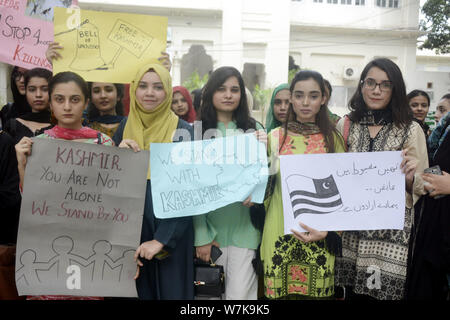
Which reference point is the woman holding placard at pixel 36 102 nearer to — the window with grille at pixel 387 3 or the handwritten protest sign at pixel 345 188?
the handwritten protest sign at pixel 345 188

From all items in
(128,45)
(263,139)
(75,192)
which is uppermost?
(128,45)

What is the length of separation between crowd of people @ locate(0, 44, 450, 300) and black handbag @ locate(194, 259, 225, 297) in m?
0.05

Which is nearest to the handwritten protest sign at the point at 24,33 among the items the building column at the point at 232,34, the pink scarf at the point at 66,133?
the pink scarf at the point at 66,133

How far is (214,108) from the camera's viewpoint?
2.80 metres

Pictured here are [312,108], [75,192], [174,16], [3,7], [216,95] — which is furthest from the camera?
[174,16]

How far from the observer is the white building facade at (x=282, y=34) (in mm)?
19156

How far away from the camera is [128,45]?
109 inches

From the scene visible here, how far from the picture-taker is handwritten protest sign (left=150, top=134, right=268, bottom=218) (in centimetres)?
241

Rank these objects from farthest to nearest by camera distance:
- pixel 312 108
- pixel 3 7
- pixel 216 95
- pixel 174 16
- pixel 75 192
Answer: pixel 174 16 < pixel 3 7 < pixel 216 95 < pixel 312 108 < pixel 75 192

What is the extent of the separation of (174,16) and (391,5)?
11.6 meters

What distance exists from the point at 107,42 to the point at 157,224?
1360 mm

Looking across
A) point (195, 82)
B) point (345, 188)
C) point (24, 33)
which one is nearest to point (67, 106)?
point (24, 33)
